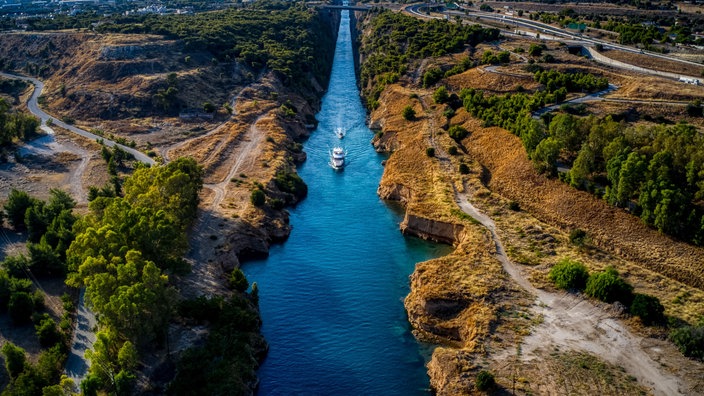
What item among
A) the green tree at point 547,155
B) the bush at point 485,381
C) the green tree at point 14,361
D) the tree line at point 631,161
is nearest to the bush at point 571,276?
the tree line at point 631,161

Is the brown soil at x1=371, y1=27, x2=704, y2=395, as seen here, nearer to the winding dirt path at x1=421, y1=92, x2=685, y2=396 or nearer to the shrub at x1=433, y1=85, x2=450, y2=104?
the winding dirt path at x1=421, y1=92, x2=685, y2=396

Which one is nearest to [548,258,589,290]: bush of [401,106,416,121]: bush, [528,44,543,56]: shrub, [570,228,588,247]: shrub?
[570,228,588,247]: shrub

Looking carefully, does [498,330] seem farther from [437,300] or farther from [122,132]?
[122,132]

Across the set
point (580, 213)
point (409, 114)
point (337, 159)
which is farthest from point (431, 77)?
point (580, 213)

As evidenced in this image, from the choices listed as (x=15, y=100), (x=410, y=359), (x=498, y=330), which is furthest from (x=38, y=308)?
(x=15, y=100)

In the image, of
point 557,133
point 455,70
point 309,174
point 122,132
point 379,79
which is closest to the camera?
point 557,133

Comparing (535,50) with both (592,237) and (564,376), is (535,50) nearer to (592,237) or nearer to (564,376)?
(592,237)

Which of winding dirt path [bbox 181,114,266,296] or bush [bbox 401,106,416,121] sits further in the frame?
bush [bbox 401,106,416,121]
